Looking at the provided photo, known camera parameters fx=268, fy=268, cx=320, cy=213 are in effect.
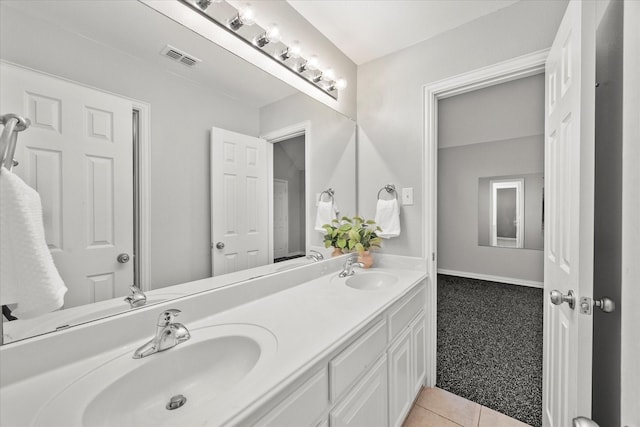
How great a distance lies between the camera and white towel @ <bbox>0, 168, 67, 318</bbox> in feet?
1.67

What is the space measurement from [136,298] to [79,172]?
0.43m

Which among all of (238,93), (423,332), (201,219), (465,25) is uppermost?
(465,25)

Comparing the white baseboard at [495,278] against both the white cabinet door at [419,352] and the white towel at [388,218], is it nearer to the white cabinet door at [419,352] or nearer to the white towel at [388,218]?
the white cabinet door at [419,352]

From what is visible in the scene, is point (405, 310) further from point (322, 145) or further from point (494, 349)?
point (494, 349)

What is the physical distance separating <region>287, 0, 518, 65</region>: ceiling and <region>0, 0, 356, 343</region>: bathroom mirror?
68 cm

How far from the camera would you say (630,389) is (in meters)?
0.51

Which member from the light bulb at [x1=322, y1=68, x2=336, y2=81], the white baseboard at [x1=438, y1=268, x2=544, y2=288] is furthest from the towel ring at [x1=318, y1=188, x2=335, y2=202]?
the white baseboard at [x1=438, y1=268, x2=544, y2=288]

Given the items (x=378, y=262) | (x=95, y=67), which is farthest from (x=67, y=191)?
(x=378, y=262)

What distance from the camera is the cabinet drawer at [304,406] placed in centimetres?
65

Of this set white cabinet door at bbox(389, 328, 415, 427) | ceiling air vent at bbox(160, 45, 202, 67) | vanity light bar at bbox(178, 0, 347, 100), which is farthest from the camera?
white cabinet door at bbox(389, 328, 415, 427)

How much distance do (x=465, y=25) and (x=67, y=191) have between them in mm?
2165

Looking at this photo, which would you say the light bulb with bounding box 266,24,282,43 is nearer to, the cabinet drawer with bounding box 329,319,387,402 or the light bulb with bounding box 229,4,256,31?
the light bulb with bounding box 229,4,256,31

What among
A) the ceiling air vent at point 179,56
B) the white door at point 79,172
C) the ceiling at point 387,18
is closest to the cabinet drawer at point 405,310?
the white door at point 79,172

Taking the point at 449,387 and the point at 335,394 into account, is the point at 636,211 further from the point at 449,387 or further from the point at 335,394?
the point at 449,387
